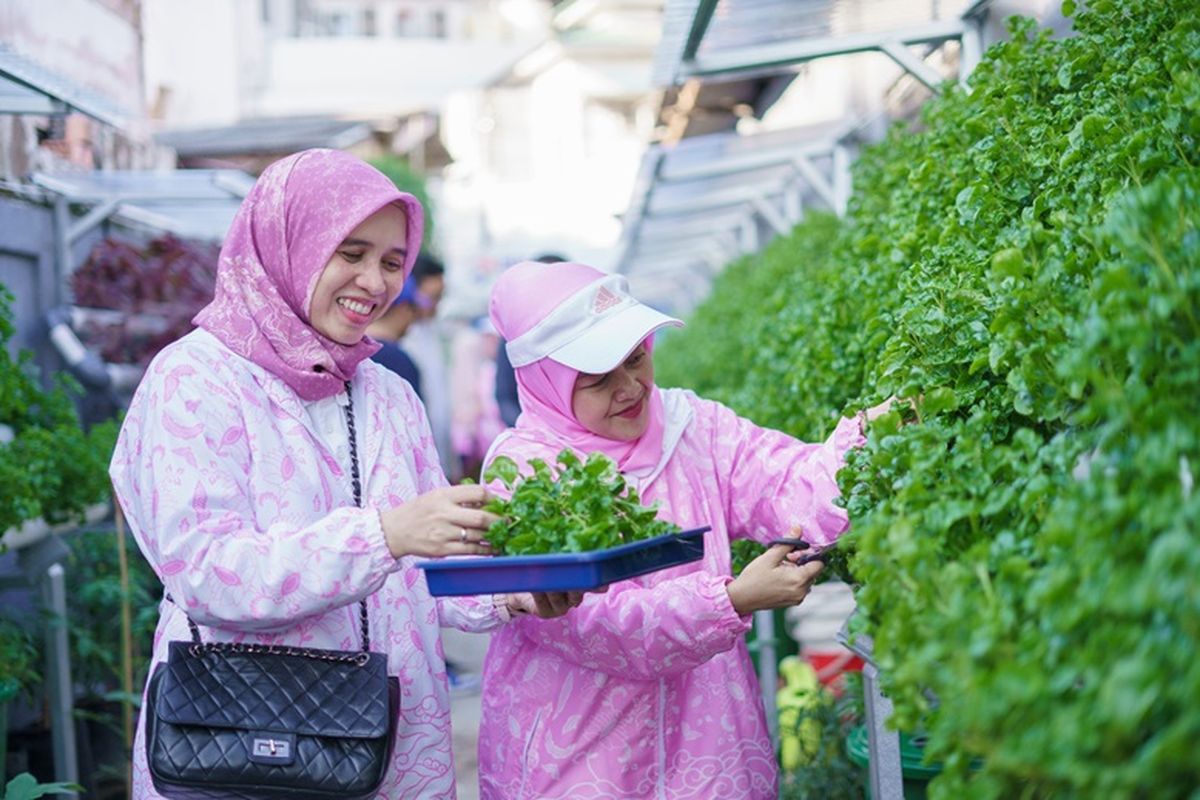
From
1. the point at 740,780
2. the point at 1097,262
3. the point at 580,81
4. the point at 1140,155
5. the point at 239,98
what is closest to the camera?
the point at 1097,262

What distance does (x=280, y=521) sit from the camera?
2.38 m

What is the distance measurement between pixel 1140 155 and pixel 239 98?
21014 millimetres

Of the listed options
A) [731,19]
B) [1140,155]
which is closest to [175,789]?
[1140,155]

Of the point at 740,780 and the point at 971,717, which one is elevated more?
the point at 971,717

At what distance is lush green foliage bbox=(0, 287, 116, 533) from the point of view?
4293 mm

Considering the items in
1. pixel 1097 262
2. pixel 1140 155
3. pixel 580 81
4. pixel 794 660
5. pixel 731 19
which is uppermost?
pixel 580 81

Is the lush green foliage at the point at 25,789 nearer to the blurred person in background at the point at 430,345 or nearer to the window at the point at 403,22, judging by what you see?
the blurred person in background at the point at 430,345

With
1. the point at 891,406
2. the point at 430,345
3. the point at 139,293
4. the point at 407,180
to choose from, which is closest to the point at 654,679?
the point at 891,406

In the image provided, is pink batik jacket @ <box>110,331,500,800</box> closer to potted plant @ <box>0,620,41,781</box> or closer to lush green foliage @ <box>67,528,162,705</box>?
potted plant @ <box>0,620,41,781</box>

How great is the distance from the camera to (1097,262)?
5.70 feet

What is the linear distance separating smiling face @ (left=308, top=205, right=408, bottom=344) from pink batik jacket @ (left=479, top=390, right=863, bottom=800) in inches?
Result: 15.4

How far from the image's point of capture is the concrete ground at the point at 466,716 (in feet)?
19.8

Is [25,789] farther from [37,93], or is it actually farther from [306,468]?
[37,93]

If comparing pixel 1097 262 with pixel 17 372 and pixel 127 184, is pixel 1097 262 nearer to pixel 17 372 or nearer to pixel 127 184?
pixel 17 372
